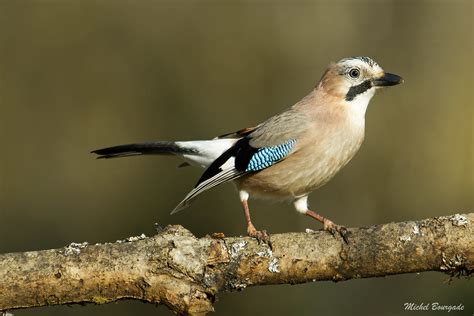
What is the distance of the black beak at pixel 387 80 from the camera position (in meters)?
7.06

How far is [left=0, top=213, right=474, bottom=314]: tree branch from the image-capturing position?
517 cm

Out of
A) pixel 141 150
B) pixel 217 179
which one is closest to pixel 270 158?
pixel 217 179

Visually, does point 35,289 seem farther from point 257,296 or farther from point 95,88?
point 95,88

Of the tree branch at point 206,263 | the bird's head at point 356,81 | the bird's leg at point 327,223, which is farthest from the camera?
the bird's head at point 356,81

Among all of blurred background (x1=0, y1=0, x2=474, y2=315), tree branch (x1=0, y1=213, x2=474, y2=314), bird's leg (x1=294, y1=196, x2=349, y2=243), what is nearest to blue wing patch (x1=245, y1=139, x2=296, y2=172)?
bird's leg (x1=294, y1=196, x2=349, y2=243)

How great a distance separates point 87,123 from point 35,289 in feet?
23.8

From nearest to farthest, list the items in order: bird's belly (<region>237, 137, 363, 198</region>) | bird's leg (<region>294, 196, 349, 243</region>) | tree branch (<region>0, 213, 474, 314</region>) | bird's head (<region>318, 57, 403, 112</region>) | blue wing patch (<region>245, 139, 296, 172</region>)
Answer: tree branch (<region>0, 213, 474, 314</region>), bird's leg (<region>294, 196, 349, 243</region>), bird's belly (<region>237, 137, 363, 198</region>), blue wing patch (<region>245, 139, 296, 172</region>), bird's head (<region>318, 57, 403, 112</region>)

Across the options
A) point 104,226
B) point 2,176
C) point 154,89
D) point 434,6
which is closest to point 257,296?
point 104,226

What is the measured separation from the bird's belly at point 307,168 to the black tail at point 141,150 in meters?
0.90

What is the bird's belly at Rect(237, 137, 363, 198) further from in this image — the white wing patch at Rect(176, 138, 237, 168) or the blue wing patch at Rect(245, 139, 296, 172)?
the white wing patch at Rect(176, 138, 237, 168)

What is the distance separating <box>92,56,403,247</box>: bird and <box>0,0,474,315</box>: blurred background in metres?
3.46
